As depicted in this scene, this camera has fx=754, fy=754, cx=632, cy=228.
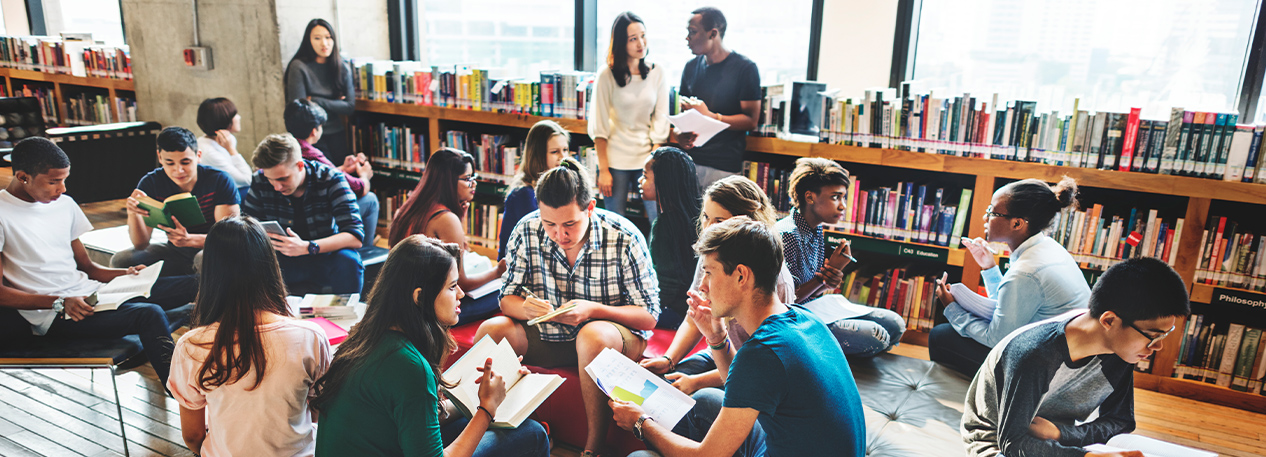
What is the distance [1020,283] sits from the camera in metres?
2.72

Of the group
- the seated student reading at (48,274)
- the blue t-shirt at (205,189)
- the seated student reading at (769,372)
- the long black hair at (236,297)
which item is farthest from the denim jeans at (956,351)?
the blue t-shirt at (205,189)

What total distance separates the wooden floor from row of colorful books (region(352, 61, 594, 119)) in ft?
8.18

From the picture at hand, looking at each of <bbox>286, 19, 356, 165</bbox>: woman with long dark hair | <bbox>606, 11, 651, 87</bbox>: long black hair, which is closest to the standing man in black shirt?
<bbox>606, 11, 651, 87</bbox>: long black hair

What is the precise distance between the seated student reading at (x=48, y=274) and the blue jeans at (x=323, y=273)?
57 cm

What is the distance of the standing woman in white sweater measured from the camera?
4.09 m

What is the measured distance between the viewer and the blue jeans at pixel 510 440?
2.15 m

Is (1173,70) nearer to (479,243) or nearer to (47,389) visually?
(479,243)

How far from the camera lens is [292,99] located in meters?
5.17

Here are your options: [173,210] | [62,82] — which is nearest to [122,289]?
[173,210]

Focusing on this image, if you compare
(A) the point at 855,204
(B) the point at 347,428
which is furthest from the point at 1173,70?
(B) the point at 347,428

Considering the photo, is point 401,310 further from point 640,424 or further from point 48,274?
point 48,274

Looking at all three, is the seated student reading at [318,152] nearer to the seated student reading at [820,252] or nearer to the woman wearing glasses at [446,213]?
the woman wearing glasses at [446,213]

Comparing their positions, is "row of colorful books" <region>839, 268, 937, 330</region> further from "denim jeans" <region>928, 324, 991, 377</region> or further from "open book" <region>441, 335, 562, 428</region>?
"open book" <region>441, 335, 562, 428</region>

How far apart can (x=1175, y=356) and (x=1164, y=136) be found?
40.9 inches
